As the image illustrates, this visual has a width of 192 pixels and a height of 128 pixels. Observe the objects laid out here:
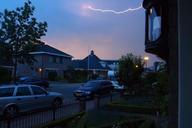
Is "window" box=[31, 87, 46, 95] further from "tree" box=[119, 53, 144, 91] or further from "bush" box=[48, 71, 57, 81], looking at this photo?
"bush" box=[48, 71, 57, 81]

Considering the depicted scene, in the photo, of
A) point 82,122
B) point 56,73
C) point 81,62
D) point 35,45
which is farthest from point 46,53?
point 82,122

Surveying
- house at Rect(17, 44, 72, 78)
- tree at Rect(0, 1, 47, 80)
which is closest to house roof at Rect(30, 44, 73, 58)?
house at Rect(17, 44, 72, 78)

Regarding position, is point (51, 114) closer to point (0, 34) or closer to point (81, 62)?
point (0, 34)

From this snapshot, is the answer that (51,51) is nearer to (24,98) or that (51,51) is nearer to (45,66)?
(45,66)

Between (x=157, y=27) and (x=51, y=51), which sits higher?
(x=51, y=51)

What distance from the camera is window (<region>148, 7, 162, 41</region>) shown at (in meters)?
5.24

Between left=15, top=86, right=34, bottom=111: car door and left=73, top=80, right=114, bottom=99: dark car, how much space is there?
13.1m

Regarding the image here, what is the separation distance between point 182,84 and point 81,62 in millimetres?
93583

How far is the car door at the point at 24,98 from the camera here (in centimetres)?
1840

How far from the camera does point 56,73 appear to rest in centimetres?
7675

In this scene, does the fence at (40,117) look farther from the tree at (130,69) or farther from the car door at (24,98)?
the tree at (130,69)

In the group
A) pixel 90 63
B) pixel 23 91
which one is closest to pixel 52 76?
pixel 90 63

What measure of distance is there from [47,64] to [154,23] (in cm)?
7049

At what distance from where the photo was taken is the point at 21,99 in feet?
60.6
